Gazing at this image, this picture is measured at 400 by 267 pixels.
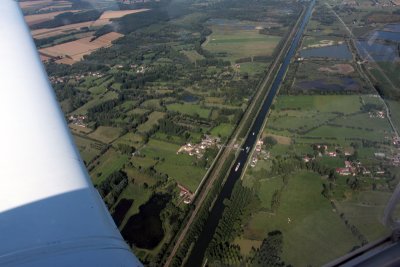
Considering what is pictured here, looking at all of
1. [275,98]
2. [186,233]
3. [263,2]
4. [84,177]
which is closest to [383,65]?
[275,98]

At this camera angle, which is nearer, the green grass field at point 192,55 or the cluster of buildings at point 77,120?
the cluster of buildings at point 77,120

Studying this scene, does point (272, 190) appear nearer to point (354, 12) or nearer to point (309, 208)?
point (309, 208)

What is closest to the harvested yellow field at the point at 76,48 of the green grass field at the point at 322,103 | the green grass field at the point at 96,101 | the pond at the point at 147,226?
the green grass field at the point at 96,101

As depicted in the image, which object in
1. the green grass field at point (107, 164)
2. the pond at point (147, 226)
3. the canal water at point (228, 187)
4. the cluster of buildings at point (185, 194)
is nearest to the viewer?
the canal water at point (228, 187)

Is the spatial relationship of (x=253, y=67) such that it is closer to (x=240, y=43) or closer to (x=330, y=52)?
(x=330, y=52)

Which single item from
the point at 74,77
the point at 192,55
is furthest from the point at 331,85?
the point at 74,77

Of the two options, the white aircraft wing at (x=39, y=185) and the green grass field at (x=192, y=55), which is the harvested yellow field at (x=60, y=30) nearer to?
the green grass field at (x=192, y=55)
